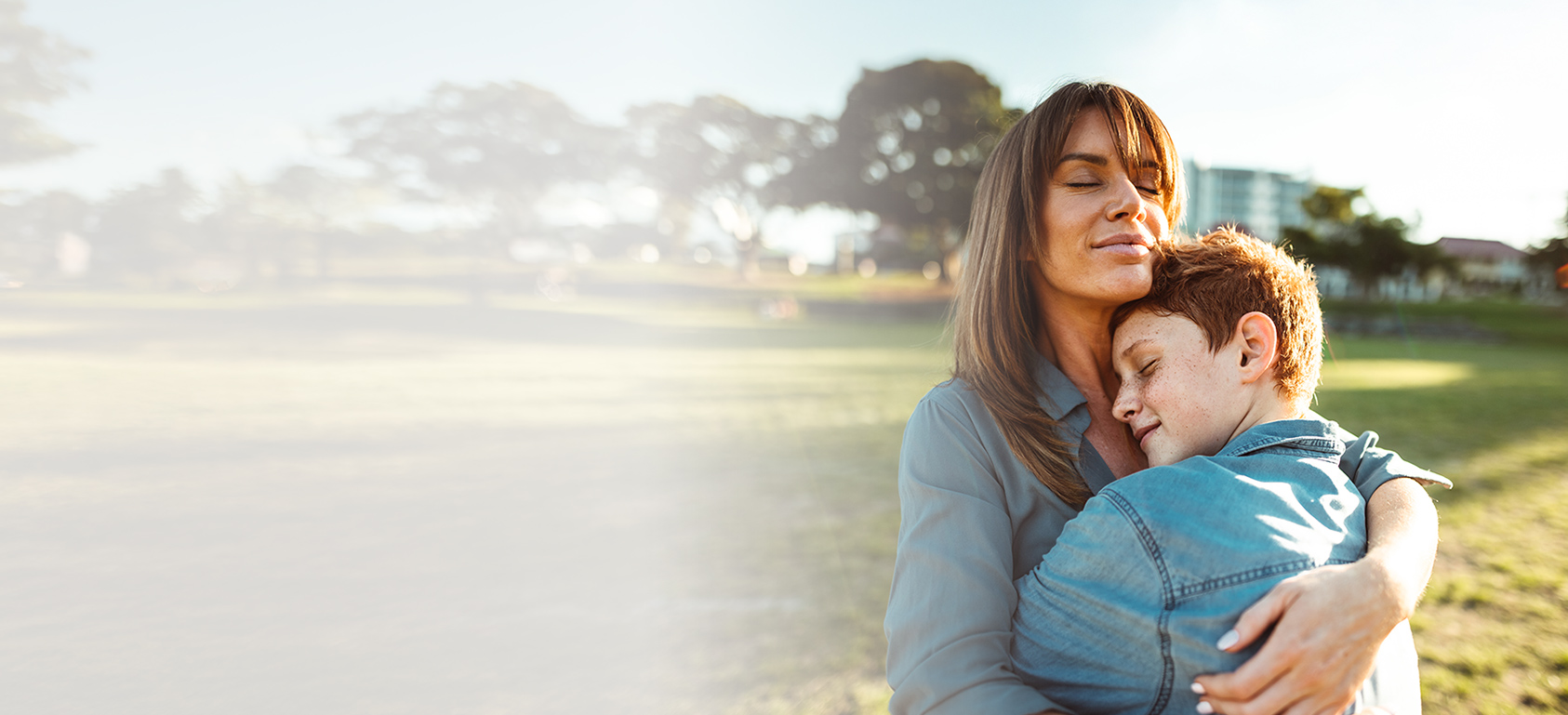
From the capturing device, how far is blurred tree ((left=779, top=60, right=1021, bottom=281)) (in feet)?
86.6

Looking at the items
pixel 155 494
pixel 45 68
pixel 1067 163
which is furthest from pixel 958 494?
pixel 155 494

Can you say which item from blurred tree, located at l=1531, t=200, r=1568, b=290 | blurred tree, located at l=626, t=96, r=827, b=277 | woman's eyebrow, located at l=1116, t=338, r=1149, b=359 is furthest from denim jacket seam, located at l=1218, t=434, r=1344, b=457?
blurred tree, located at l=626, t=96, r=827, b=277

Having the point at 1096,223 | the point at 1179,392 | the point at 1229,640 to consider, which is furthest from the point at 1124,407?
the point at 1229,640

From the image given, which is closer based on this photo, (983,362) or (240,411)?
(983,362)

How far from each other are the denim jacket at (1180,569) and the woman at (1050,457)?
0.03m

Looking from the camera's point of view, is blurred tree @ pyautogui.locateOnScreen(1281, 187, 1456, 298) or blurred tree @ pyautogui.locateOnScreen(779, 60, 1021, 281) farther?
blurred tree @ pyautogui.locateOnScreen(779, 60, 1021, 281)

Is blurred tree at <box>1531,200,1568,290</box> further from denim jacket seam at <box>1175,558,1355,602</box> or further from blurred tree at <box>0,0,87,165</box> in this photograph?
blurred tree at <box>0,0,87,165</box>

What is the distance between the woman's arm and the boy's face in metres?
0.27

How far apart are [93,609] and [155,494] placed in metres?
1.94

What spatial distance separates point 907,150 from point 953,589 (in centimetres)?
2712

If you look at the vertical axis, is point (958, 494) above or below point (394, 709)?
above

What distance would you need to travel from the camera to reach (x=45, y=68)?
14.7 feet

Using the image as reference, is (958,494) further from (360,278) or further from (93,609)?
(360,278)

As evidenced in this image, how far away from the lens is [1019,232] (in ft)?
4.53
